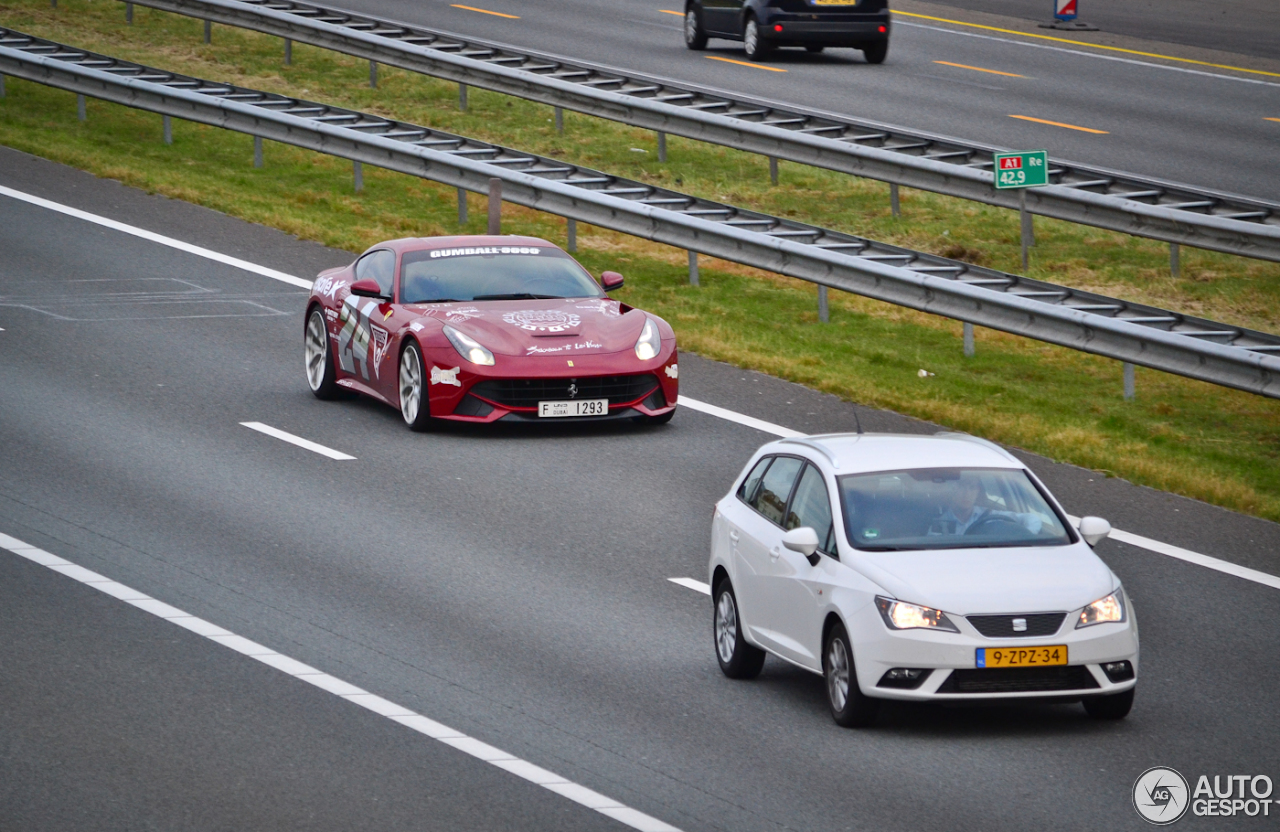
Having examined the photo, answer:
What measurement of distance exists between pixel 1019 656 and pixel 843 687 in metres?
0.86

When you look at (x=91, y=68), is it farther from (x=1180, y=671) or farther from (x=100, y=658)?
(x=1180, y=671)

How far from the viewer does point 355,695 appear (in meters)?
9.10

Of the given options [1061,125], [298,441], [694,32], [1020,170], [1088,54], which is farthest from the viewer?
[1088,54]

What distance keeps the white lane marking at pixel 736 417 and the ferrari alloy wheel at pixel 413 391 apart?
231 centimetres

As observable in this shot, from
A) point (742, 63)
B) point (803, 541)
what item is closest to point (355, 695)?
point (803, 541)

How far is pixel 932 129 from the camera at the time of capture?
87.0 feet

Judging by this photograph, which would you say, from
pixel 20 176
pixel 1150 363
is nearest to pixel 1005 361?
pixel 1150 363

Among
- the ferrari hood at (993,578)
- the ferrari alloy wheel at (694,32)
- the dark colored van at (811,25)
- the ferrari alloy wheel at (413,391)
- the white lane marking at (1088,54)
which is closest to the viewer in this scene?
the ferrari hood at (993,578)

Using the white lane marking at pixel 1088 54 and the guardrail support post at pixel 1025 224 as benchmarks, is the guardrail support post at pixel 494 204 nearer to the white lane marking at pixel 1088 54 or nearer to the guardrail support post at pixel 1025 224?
the guardrail support post at pixel 1025 224

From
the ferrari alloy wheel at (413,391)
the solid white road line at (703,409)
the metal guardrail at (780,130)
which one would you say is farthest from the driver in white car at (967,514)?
the metal guardrail at (780,130)

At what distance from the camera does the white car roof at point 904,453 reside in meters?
9.63

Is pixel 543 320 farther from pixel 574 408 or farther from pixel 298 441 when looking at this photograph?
pixel 298 441

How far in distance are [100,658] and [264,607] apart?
120 centimetres

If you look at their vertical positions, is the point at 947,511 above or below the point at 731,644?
above
